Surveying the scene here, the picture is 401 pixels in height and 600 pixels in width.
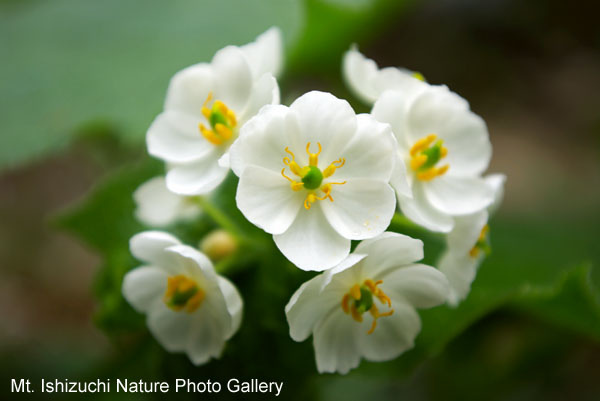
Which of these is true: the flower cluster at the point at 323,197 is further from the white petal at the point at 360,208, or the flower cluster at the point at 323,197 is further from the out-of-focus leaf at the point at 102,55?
the out-of-focus leaf at the point at 102,55

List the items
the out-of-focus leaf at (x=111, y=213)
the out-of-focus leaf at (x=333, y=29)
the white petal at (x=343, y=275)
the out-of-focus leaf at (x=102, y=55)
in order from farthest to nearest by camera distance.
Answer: the out-of-focus leaf at (x=333, y=29), the out-of-focus leaf at (x=102, y=55), the out-of-focus leaf at (x=111, y=213), the white petal at (x=343, y=275)

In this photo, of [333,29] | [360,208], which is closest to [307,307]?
[360,208]

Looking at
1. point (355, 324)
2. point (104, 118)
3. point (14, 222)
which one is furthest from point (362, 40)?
point (355, 324)

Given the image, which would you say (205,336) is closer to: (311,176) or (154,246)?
(154,246)

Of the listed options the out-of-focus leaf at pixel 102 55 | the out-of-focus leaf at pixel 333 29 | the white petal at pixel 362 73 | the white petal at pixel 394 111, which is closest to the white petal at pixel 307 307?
the white petal at pixel 394 111

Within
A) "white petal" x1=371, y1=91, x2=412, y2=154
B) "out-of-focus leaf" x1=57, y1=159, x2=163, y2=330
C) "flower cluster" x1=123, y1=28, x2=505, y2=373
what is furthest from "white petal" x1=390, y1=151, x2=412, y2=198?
"out-of-focus leaf" x1=57, y1=159, x2=163, y2=330

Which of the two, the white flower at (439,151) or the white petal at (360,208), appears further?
the white flower at (439,151)

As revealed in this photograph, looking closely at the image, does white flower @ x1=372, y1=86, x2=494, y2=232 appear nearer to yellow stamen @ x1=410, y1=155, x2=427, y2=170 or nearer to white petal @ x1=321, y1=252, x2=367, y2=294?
yellow stamen @ x1=410, y1=155, x2=427, y2=170
